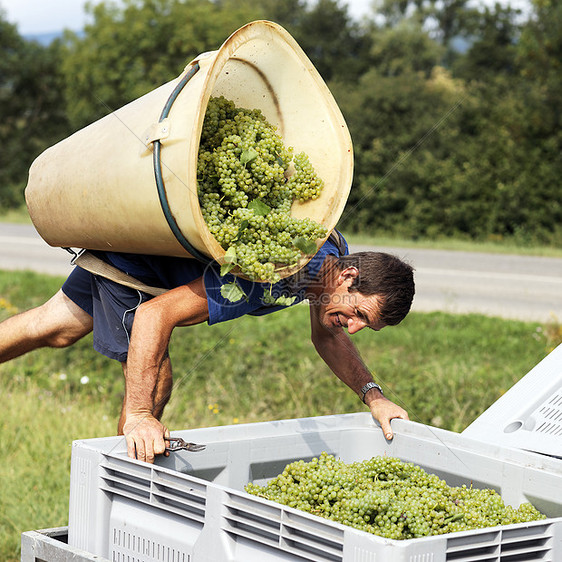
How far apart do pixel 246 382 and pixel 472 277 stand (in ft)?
19.7

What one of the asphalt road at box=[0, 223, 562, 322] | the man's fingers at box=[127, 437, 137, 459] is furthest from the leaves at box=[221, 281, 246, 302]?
the asphalt road at box=[0, 223, 562, 322]

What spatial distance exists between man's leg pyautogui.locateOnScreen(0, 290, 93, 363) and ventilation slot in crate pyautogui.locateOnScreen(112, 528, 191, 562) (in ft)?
4.85

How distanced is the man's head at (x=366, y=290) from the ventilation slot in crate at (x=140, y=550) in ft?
3.64

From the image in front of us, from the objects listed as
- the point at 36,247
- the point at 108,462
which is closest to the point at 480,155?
the point at 36,247

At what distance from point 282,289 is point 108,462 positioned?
0.93 metres

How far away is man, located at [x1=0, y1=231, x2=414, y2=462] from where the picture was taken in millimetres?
2404

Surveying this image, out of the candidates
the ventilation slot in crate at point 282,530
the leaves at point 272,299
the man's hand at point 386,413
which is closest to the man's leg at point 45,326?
the leaves at point 272,299

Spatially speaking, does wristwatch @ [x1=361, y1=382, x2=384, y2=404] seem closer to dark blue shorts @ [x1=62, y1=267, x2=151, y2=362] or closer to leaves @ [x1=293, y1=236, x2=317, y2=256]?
leaves @ [x1=293, y1=236, x2=317, y2=256]

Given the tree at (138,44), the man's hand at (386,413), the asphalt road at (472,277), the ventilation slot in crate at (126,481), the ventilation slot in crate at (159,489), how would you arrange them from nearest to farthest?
1. the ventilation slot in crate at (159,489)
2. the ventilation slot in crate at (126,481)
3. the man's hand at (386,413)
4. the asphalt road at (472,277)
5. the tree at (138,44)

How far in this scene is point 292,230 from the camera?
2465 millimetres

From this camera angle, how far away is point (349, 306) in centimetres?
276

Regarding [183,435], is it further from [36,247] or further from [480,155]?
[480,155]

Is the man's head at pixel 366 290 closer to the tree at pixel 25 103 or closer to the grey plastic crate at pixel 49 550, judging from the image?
the grey plastic crate at pixel 49 550

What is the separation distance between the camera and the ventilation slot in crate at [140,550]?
71.8 inches
